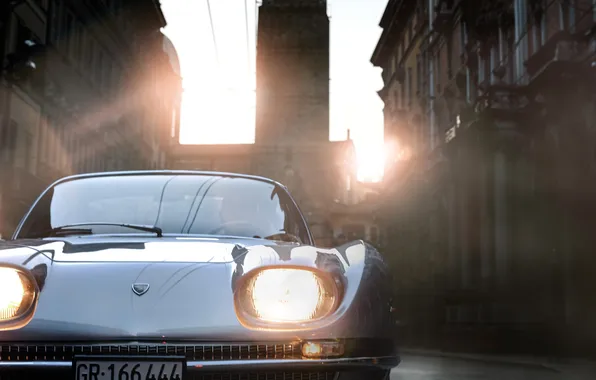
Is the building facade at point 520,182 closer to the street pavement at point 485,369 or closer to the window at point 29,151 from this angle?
the street pavement at point 485,369

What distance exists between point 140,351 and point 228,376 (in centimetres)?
32

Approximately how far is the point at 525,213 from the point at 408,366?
38.8 feet

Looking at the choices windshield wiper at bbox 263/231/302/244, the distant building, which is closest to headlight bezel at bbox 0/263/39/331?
windshield wiper at bbox 263/231/302/244

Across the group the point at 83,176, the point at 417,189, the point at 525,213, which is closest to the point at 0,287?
the point at 83,176

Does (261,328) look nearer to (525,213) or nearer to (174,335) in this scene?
(174,335)

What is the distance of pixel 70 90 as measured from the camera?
2884 cm

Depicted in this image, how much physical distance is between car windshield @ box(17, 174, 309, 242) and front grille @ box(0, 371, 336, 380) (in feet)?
3.83

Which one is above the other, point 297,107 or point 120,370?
point 297,107

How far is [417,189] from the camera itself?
103 feet

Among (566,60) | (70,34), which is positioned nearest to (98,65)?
(70,34)

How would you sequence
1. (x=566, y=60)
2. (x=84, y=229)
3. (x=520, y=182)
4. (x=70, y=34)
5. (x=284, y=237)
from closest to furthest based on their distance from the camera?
(x=84, y=229) → (x=284, y=237) → (x=566, y=60) → (x=520, y=182) → (x=70, y=34)

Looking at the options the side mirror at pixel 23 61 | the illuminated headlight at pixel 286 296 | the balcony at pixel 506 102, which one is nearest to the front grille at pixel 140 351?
the illuminated headlight at pixel 286 296

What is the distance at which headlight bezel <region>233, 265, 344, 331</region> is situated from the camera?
9.27ft

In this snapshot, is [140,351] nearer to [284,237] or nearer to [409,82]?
[284,237]
